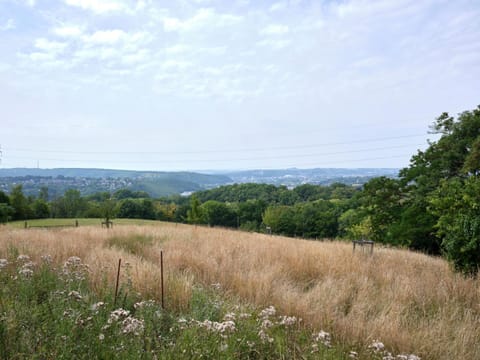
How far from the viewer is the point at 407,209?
79.9 feet

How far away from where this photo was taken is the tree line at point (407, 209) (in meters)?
7.72

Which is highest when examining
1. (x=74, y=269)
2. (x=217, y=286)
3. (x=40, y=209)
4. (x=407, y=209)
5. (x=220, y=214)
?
(x=74, y=269)

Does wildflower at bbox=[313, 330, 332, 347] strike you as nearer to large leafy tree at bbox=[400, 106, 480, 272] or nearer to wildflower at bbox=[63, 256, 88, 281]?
wildflower at bbox=[63, 256, 88, 281]

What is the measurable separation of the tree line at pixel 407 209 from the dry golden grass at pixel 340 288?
4.81ft

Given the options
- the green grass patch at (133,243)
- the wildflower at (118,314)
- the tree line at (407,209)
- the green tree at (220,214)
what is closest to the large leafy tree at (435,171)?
the tree line at (407,209)

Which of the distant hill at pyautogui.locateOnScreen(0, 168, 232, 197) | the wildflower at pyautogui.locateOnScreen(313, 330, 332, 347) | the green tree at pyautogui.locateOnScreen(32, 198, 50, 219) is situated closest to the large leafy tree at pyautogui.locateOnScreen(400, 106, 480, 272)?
the wildflower at pyautogui.locateOnScreen(313, 330, 332, 347)

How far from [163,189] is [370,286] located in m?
195

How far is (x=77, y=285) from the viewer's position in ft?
13.1

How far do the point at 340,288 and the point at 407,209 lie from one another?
75.1ft

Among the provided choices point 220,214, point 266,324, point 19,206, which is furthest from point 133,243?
point 220,214

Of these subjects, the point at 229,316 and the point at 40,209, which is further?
the point at 40,209

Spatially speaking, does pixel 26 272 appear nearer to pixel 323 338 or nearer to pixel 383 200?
pixel 323 338

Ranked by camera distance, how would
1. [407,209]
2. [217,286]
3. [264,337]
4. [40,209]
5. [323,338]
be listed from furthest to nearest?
[40,209] → [407,209] → [217,286] → [264,337] → [323,338]

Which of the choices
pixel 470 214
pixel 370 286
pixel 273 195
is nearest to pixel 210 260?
pixel 370 286
